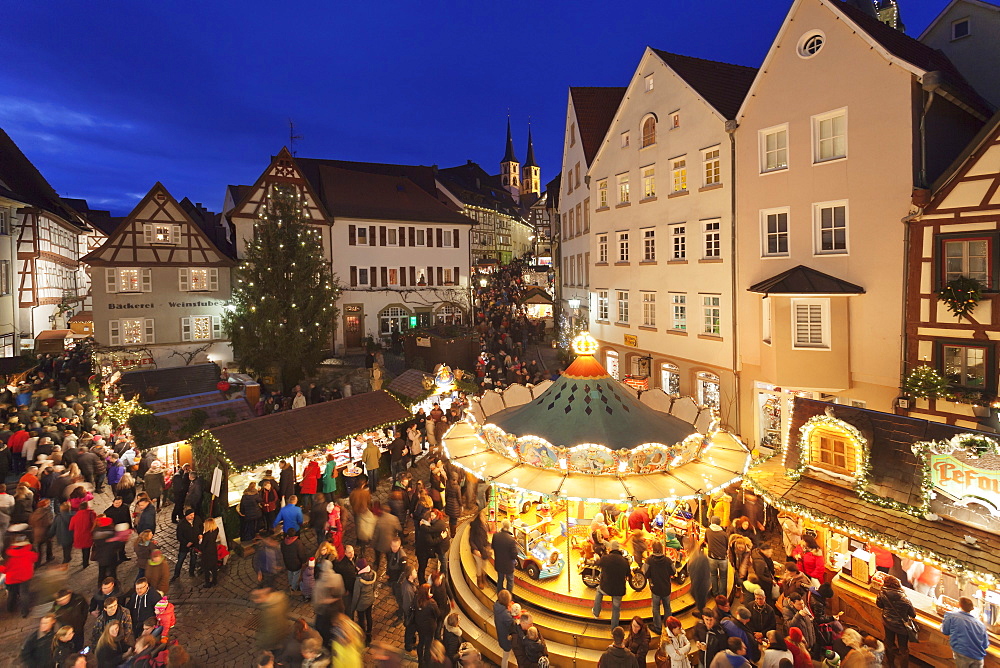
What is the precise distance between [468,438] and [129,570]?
7.27 metres

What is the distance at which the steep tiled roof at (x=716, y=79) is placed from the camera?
19.0m

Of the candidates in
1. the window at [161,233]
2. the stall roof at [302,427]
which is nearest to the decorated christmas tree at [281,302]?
the window at [161,233]

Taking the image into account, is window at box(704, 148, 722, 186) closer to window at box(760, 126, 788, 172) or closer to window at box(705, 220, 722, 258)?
window at box(705, 220, 722, 258)

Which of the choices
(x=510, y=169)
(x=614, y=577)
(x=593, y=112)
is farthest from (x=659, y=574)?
(x=510, y=169)

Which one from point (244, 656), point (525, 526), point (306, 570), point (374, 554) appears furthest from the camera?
point (374, 554)

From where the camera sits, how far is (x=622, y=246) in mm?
23531

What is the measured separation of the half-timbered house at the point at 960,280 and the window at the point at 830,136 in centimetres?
287

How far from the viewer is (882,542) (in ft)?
25.8

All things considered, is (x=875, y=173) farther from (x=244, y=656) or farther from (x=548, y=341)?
(x=548, y=341)

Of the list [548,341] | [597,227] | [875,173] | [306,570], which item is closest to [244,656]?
[306,570]

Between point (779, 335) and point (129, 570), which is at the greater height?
point (779, 335)

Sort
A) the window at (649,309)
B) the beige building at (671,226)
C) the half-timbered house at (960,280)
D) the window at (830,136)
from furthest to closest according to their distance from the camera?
the window at (649,309) < the beige building at (671,226) < the window at (830,136) < the half-timbered house at (960,280)

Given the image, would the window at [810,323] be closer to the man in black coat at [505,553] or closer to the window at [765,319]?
the window at [765,319]

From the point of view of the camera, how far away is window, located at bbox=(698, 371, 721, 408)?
63.0 ft
